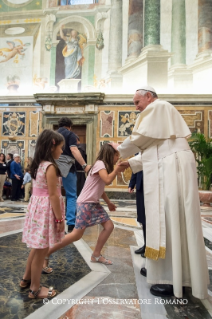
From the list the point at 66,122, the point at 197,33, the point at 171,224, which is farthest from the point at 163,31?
the point at 171,224

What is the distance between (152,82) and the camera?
912cm

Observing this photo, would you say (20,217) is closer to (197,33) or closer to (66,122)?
(66,122)

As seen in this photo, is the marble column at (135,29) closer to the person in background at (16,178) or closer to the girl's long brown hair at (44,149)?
the person in background at (16,178)

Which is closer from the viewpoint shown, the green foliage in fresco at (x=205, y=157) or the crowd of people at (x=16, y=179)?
the green foliage in fresco at (x=205, y=157)

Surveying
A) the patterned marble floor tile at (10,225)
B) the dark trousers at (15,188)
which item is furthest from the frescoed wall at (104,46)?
the patterned marble floor tile at (10,225)

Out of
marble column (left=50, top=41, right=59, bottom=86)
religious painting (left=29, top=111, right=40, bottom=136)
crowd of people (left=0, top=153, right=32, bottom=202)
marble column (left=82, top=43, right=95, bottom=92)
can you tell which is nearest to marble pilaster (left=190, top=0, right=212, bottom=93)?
marble column (left=82, top=43, right=95, bottom=92)

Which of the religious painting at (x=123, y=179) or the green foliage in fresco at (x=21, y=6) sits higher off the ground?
the green foliage in fresco at (x=21, y=6)

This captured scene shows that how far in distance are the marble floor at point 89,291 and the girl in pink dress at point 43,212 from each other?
14 cm

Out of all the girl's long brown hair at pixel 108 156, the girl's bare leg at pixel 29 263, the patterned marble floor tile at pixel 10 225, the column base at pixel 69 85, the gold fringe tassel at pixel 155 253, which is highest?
the column base at pixel 69 85

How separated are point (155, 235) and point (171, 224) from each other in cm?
14

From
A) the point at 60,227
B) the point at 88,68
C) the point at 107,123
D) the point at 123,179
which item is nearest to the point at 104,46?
the point at 88,68

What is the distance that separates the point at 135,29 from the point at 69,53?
108 inches

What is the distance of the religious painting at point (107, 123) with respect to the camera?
30.3ft

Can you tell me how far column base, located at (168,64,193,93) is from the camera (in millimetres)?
9156
